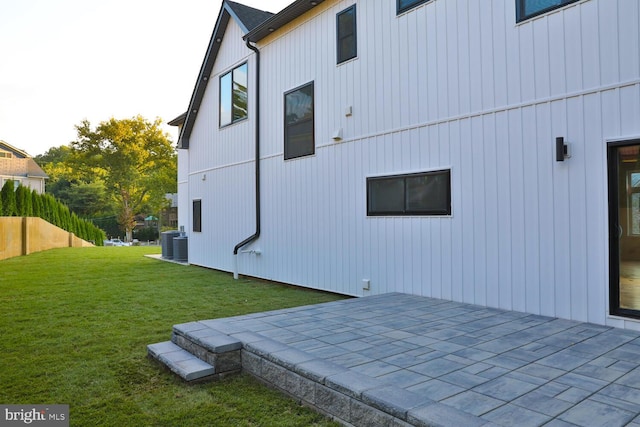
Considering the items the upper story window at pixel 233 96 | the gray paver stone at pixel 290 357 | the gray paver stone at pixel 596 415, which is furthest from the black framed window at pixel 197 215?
the gray paver stone at pixel 596 415

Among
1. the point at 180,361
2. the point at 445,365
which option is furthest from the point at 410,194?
the point at 180,361

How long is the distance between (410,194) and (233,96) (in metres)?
5.53

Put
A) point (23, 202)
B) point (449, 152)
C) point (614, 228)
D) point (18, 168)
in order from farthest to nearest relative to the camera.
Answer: point (18, 168) < point (23, 202) < point (449, 152) < point (614, 228)

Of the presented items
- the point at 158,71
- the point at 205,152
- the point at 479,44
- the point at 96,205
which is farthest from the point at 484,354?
the point at 96,205

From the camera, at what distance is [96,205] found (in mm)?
34250

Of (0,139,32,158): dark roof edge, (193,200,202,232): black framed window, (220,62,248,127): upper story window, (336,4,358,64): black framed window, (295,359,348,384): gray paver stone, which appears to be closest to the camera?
(295,359,348,384): gray paver stone

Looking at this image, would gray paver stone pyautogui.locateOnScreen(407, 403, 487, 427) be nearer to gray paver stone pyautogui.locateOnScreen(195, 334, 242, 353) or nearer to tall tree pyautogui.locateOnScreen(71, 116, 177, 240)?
gray paver stone pyautogui.locateOnScreen(195, 334, 242, 353)

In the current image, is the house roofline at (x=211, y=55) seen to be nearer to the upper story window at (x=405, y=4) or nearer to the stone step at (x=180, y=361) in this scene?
the upper story window at (x=405, y=4)

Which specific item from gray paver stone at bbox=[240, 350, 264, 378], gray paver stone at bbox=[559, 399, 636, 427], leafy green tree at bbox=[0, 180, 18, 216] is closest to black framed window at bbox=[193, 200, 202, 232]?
leafy green tree at bbox=[0, 180, 18, 216]

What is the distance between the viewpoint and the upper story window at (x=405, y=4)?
5731 millimetres

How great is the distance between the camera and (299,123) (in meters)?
7.72

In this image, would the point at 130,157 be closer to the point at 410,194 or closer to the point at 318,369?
the point at 410,194

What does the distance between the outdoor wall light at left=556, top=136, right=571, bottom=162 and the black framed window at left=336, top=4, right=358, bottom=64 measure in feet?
11.3

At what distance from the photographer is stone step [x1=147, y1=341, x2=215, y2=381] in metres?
3.30
